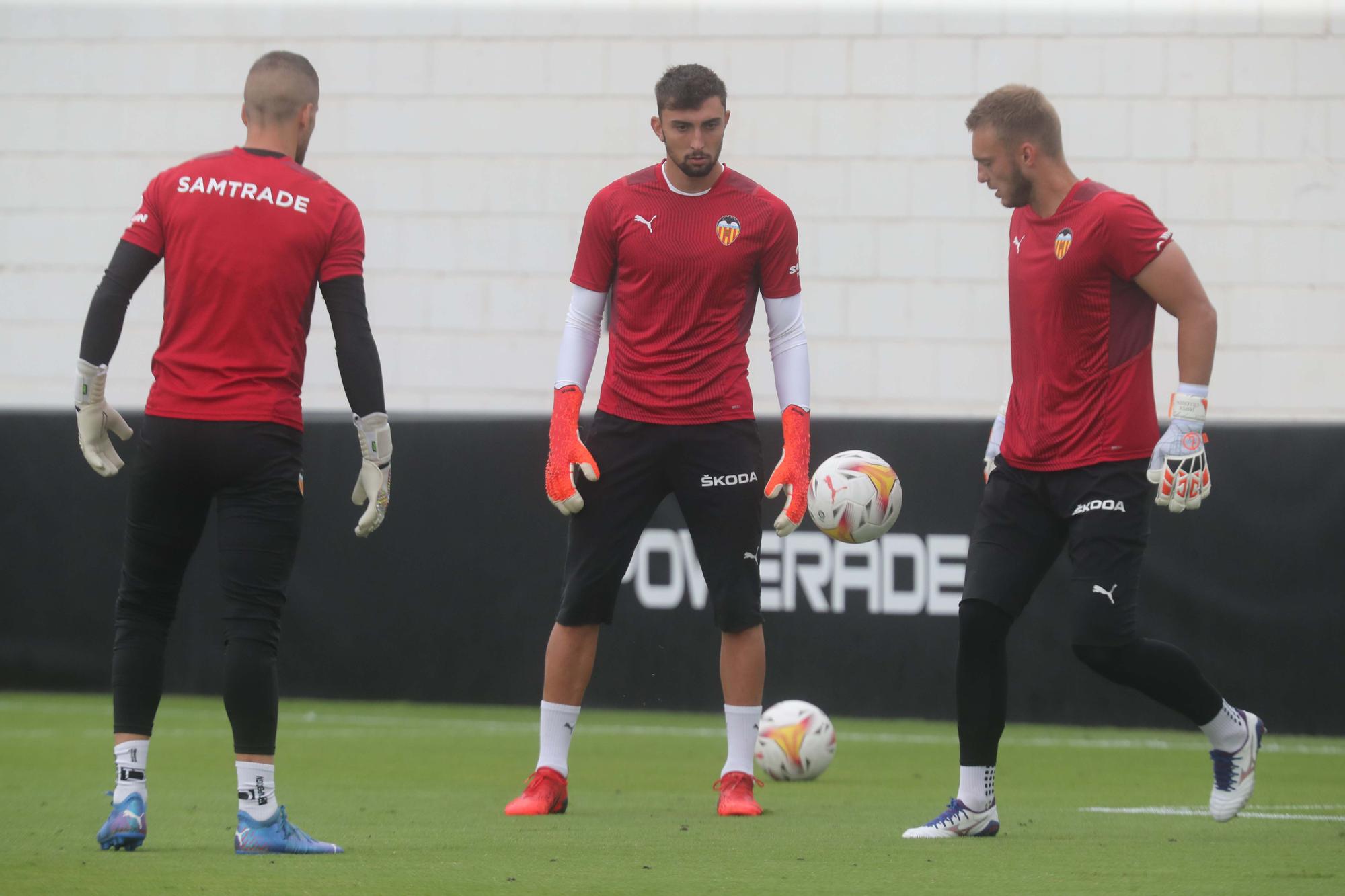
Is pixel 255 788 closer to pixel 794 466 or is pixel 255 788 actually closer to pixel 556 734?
pixel 556 734

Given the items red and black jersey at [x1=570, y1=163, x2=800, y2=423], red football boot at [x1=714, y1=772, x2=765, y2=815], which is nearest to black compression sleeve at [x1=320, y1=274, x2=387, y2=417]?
red and black jersey at [x1=570, y1=163, x2=800, y2=423]

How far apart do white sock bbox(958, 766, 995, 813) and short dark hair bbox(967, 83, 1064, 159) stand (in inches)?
62.0

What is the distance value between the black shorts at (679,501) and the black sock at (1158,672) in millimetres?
1014

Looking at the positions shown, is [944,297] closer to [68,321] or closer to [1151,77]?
[1151,77]

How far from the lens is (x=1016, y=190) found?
469 cm

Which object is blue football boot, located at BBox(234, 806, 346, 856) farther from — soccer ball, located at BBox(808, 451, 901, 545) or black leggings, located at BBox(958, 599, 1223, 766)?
soccer ball, located at BBox(808, 451, 901, 545)

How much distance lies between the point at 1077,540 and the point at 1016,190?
91 cm

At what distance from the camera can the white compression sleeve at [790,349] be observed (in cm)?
528

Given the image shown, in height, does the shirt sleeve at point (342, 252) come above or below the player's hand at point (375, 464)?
above

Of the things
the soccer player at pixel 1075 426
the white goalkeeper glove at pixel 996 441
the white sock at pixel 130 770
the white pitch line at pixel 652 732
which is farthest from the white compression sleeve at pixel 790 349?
the white pitch line at pixel 652 732

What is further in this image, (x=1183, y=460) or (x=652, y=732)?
(x=652, y=732)

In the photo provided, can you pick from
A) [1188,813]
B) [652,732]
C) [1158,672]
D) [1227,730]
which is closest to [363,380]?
[1158,672]

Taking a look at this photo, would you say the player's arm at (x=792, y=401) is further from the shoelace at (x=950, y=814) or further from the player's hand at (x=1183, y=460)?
the player's hand at (x=1183, y=460)

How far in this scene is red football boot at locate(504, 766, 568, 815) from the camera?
16.8ft
